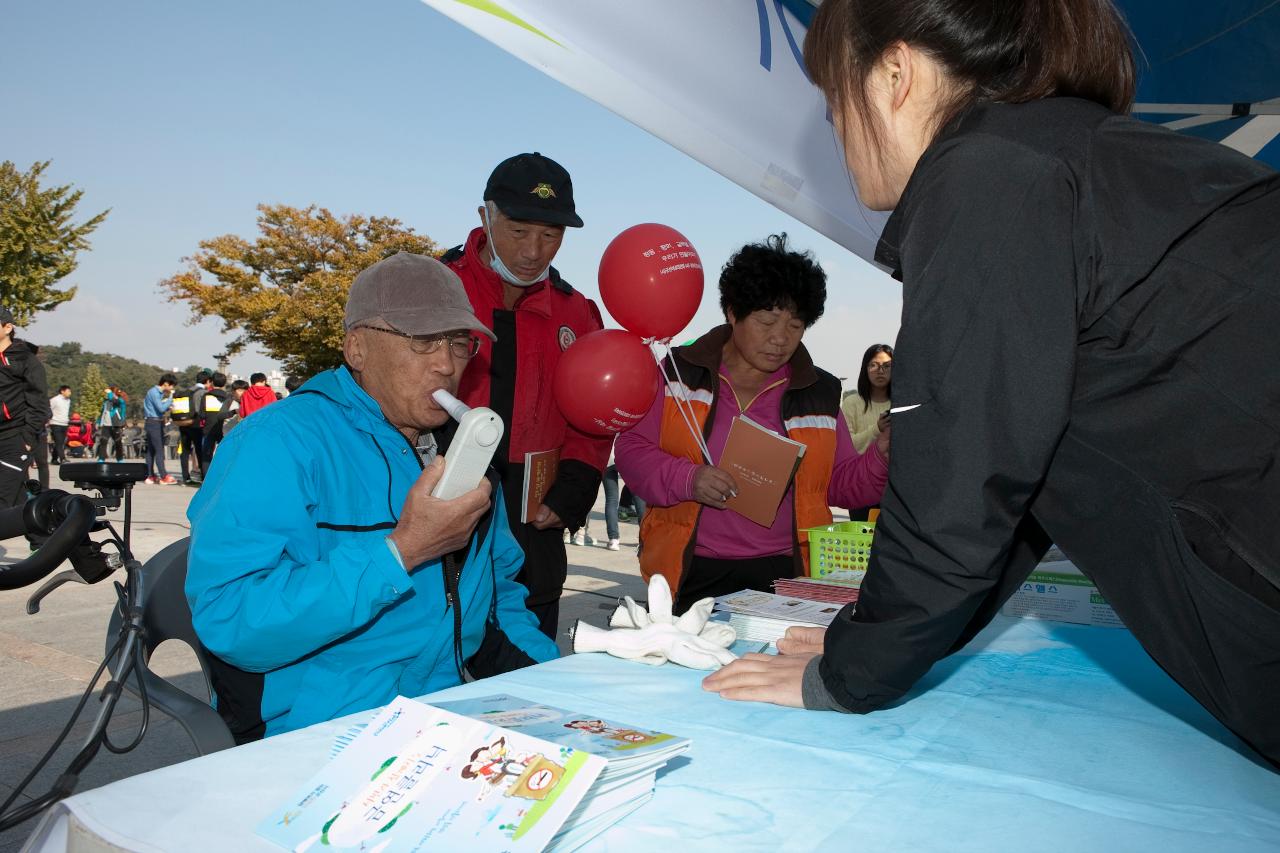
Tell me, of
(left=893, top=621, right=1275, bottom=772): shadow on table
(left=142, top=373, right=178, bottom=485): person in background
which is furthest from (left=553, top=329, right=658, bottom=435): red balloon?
(left=142, top=373, right=178, bottom=485): person in background

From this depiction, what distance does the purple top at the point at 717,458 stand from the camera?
3.14 m

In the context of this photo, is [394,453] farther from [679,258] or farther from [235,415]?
[235,415]

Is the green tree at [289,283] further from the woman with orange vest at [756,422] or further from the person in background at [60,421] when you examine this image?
the woman with orange vest at [756,422]

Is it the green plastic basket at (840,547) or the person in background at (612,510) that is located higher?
the green plastic basket at (840,547)

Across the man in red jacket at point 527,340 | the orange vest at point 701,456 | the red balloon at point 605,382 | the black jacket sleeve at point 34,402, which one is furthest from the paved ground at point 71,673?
the red balloon at point 605,382

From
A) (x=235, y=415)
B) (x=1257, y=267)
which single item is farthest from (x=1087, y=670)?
(x=235, y=415)

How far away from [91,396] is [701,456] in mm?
37713

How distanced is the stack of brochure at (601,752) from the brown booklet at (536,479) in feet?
6.31

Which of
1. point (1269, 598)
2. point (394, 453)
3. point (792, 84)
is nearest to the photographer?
point (1269, 598)

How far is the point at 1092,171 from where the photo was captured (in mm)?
981

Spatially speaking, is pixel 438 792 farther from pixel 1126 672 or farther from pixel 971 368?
pixel 1126 672

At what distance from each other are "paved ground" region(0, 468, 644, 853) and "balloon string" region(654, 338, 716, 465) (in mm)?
1982

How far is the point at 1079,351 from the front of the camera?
1.01m

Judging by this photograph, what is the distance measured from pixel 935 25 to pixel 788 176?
6.36ft
